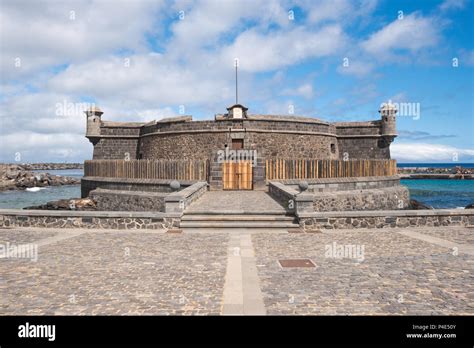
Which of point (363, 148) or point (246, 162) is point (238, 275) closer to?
point (246, 162)

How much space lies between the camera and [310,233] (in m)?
9.98

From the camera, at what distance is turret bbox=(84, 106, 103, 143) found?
98.2ft

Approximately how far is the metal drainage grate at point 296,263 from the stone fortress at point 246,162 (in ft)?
12.7

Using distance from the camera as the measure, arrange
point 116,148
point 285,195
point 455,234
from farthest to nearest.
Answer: point 116,148
point 285,195
point 455,234

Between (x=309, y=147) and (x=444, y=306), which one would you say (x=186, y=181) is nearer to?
(x=309, y=147)

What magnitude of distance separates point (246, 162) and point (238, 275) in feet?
45.2

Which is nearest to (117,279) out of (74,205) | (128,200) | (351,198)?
(128,200)

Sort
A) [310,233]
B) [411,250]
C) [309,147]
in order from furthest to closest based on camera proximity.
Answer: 1. [309,147]
2. [310,233]
3. [411,250]

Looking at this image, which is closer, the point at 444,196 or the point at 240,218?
the point at 240,218

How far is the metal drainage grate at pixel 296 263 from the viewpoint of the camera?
21.4ft

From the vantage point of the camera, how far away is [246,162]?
19438mm

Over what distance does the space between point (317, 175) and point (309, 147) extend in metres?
8.19

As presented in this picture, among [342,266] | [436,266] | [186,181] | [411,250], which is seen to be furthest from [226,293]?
[186,181]

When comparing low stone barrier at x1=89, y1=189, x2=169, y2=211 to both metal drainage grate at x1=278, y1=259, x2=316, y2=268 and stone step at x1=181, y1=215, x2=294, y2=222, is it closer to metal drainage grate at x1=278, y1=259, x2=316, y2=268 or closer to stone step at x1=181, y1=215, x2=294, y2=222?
stone step at x1=181, y1=215, x2=294, y2=222
